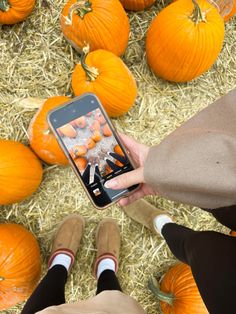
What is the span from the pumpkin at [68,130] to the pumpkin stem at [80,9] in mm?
448

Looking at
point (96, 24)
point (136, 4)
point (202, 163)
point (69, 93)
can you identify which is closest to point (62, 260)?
point (69, 93)

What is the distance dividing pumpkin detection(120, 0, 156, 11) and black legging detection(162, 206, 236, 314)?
45.5 inches

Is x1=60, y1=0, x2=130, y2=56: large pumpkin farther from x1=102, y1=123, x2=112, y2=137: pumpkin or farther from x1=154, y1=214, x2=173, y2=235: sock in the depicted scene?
x1=154, y1=214, x2=173, y2=235: sock

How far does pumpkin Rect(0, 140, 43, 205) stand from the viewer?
4.62ft

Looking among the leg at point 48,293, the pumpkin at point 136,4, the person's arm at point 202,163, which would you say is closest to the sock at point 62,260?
the leg at point 48,293

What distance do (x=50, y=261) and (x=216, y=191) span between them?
1041 mm

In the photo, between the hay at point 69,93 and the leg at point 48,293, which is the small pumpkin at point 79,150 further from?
the leg at point 48,293

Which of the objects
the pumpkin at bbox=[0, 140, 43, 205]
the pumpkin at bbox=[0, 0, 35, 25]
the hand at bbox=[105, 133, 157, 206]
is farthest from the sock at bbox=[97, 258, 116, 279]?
the pumpkin at bbox=[0, 0, 35, 25]

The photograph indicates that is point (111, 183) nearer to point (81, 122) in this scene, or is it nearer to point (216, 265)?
point (81, 122)

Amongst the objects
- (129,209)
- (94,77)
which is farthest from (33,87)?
(129,209)

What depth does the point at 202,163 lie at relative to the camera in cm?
94

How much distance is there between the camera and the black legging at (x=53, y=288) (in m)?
1.27

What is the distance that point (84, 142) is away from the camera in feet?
4.29

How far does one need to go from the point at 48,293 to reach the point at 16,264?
0.21 m
